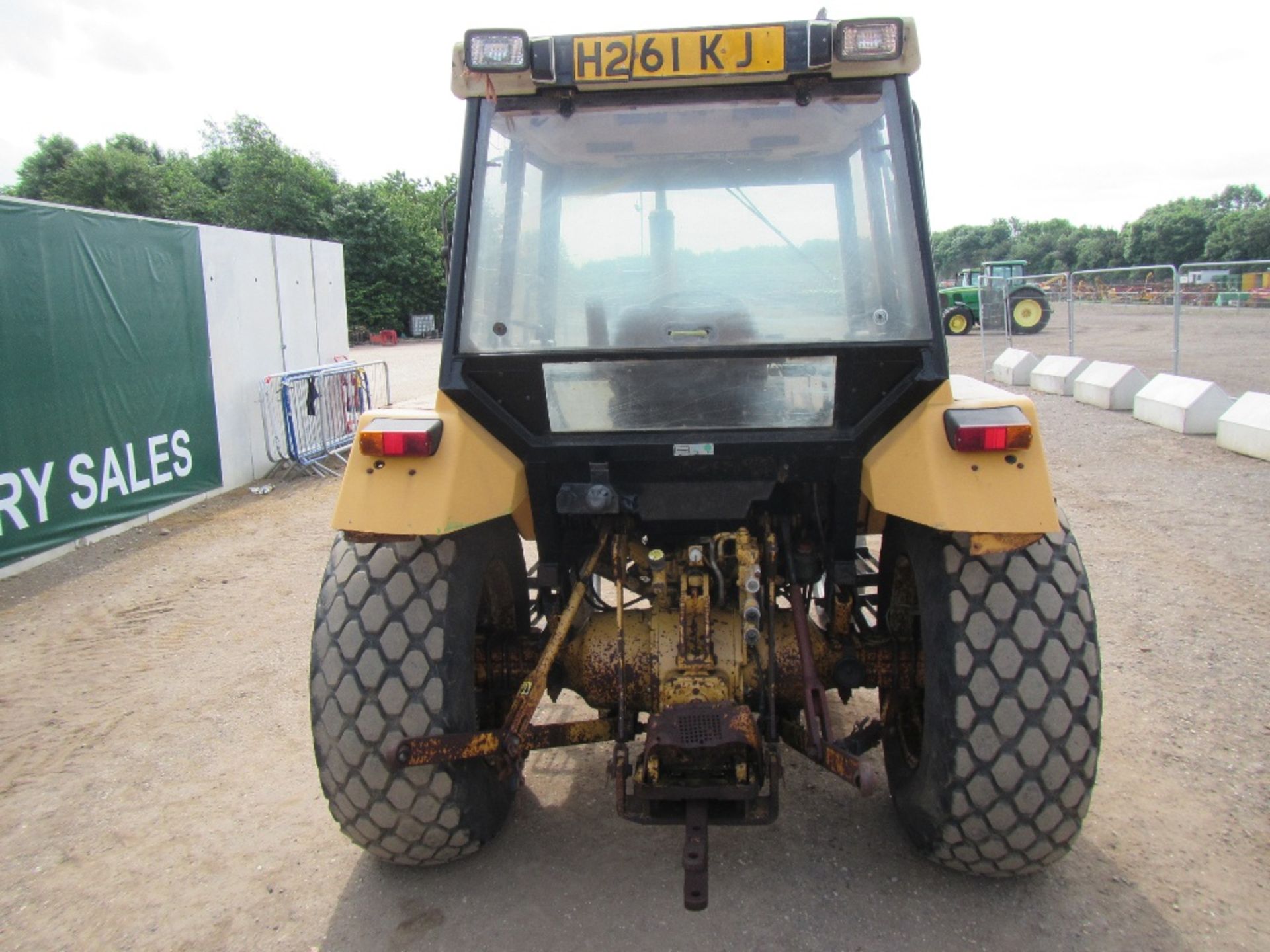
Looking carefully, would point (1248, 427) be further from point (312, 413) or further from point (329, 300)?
point (329, 300)

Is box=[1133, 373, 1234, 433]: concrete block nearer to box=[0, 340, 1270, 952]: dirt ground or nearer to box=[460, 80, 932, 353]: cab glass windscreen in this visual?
box=[0, 340, 1270, 952]: dirt ground

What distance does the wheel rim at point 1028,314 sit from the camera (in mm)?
22469

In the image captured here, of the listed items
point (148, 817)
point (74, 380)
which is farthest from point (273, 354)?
point (148, 817)

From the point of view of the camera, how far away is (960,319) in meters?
27.3

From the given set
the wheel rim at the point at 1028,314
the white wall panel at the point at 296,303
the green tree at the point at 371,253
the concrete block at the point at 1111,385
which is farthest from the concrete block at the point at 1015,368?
the green tree at the point at 371,253

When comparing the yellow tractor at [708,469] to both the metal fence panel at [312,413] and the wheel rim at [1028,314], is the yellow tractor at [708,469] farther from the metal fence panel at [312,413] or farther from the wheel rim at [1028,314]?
the wheel rim at [1028,314]

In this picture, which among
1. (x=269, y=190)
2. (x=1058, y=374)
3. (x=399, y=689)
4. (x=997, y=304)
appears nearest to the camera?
(x=399, y=689)

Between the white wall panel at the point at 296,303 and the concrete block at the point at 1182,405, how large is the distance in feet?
33.0

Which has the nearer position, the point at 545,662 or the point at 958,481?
the point at 958,481

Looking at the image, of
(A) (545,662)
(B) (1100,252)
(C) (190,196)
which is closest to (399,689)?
(A) (545,662)

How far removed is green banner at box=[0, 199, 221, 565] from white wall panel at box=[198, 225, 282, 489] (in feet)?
0.69

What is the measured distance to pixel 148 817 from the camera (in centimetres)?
350

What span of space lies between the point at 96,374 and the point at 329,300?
17.7 feet

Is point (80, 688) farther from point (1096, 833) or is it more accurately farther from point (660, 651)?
point (1096, 833)
